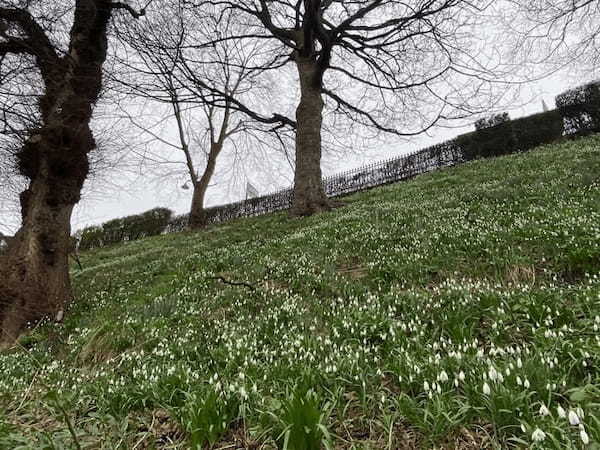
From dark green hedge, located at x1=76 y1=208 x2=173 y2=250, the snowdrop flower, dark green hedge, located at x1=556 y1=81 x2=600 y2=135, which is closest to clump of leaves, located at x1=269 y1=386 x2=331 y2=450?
the snowdrop flower

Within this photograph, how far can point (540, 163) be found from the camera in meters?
11.0

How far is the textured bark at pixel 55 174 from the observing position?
6.03m

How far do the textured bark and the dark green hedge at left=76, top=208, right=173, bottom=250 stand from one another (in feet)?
78.6

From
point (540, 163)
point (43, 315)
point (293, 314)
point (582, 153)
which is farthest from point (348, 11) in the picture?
point (43, 315)

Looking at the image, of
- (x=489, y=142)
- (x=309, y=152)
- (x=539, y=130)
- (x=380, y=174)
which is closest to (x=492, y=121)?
(x=489, y=142)

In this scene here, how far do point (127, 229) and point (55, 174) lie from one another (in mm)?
25230

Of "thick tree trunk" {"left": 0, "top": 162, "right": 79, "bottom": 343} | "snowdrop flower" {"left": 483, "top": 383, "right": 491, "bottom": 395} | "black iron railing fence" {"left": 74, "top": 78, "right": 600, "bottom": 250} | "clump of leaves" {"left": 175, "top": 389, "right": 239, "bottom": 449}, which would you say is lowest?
"clump of leaves" {"left": 175, "top": 389, "right": 239, "bottom": 449}

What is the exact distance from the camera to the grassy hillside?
2.05m

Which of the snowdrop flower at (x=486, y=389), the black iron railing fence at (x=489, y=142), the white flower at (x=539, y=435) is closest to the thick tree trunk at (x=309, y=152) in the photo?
the black iron railing fence at (x=489, y=142)

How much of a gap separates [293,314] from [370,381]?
173 centimetres

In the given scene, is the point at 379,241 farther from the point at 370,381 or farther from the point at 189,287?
the point at 370,381

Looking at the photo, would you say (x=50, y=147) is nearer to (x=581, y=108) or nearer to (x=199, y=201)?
(x=199, y=201)

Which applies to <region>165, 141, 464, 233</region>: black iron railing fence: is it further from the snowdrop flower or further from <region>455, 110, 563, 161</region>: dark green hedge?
the snowdrop flower

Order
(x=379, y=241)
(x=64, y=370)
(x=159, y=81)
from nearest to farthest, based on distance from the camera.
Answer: (x=64, y=370) < (x=379, y=241) < (x=159, y=81)
